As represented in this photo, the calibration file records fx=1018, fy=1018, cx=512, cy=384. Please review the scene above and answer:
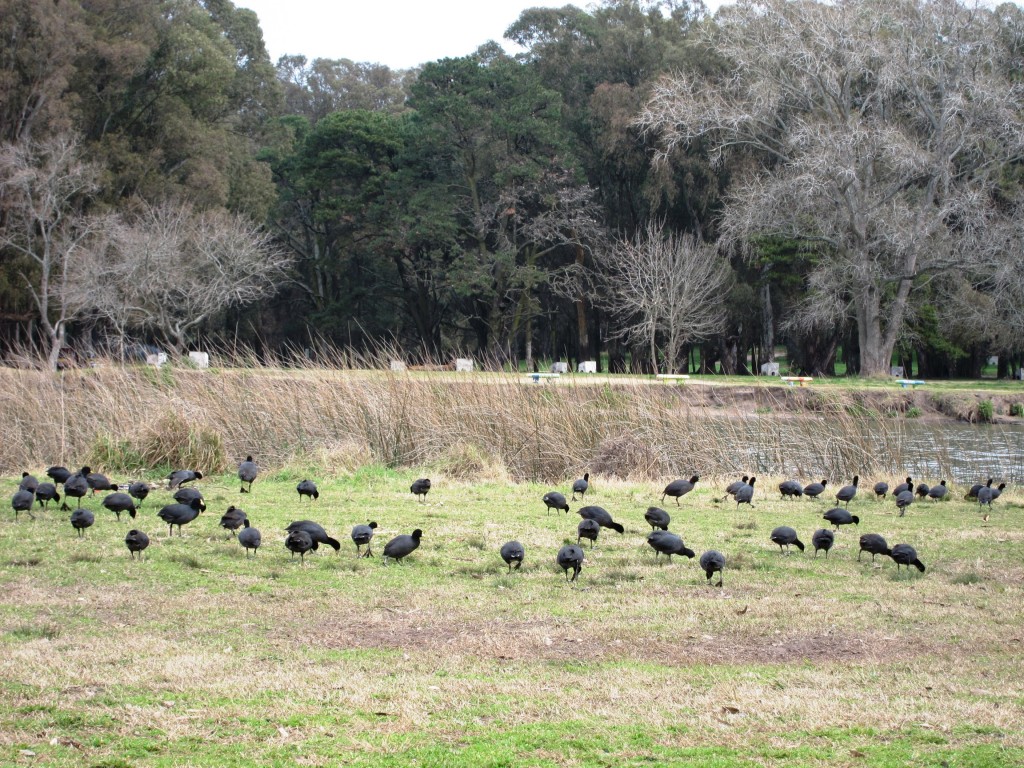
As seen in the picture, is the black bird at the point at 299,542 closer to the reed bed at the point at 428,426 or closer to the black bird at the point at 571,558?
the black bird at the point at 571,558

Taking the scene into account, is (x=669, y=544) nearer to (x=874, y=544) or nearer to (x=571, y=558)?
(x=571, y=558)

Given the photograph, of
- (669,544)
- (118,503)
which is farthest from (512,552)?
(118,503)

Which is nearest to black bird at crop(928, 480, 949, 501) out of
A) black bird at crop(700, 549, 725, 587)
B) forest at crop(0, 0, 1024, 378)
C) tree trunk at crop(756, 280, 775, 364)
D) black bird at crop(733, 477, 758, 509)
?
black bird at crop(733, 477, 758, 509)

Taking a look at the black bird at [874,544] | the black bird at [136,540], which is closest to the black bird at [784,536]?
the black bird at [874,544]

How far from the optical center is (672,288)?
42.0m

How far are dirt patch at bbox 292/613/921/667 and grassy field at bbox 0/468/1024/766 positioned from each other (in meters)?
0.02

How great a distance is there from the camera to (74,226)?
4266 centimetres

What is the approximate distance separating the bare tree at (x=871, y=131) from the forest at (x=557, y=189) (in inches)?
5.7

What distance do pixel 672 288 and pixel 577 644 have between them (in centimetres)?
3640

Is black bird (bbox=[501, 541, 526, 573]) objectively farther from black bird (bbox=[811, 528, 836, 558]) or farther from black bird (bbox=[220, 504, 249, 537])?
black bird (bbox=[811, 528, 836, 558])

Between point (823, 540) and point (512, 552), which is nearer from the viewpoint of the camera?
point (512, 552)

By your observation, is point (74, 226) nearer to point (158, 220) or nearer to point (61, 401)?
point (158, 220)

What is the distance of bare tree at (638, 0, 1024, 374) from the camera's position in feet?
121

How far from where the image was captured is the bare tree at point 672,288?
1657 inches
